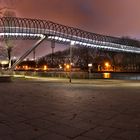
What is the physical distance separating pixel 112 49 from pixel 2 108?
10238cm

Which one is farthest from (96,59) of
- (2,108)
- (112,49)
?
(2,108)

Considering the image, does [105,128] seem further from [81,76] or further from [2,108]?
[81,76]

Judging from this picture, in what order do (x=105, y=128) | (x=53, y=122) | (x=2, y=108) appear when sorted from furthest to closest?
(x=2, y=108)
(x=53, y=122)
(x=105, y=128)

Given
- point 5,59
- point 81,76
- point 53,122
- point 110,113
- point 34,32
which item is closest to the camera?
point 53,122

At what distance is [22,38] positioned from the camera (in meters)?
64.8

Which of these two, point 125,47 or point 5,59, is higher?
point 125,47

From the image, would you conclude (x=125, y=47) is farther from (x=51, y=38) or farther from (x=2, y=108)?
(x=2, y=108)

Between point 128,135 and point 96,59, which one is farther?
point 96,59

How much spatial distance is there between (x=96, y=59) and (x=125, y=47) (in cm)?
1564

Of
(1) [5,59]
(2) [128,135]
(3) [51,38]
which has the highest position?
(3) [51,38]

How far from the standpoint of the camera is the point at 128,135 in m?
6.24

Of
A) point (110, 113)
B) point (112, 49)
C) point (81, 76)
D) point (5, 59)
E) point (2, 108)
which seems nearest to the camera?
point (110, 113)

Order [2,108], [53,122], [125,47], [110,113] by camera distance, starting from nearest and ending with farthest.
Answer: [53,122] < [110,113] < [2,108] < [125,47]

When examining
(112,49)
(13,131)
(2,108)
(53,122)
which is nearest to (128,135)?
(53,122)
